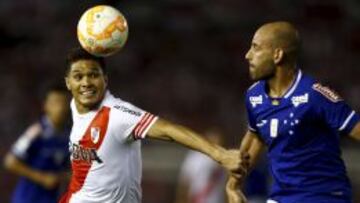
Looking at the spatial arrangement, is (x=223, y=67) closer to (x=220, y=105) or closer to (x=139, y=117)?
(x=220, y=105)

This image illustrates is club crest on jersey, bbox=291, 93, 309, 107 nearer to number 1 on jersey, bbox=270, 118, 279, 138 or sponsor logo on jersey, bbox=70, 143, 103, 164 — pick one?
number 1 on jersey, bbox=270, 118, 279, 138

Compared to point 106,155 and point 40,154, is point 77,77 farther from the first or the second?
point 40,154

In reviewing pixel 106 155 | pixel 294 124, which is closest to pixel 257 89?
pixel 294 124

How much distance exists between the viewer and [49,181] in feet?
36.6

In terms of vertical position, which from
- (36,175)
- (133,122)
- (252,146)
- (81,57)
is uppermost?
(81,57)

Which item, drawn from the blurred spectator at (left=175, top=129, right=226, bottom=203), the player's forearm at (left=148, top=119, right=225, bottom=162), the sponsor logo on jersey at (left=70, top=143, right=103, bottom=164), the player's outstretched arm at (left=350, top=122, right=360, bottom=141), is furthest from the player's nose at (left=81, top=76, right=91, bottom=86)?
the blurred spectator at (left=175, top=129, right=226, bottom=203)

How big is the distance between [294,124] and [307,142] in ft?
0.48

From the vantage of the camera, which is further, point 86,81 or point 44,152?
point 44,152

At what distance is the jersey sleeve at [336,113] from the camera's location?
737 centimetres

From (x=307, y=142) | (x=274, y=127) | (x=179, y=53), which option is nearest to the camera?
(x=307, y=142)

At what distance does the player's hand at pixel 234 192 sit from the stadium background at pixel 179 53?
9.34 m

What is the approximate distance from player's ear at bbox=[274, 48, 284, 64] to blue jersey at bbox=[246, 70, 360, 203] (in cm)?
17

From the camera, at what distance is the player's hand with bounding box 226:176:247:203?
765cm

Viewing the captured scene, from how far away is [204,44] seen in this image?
19.4m
